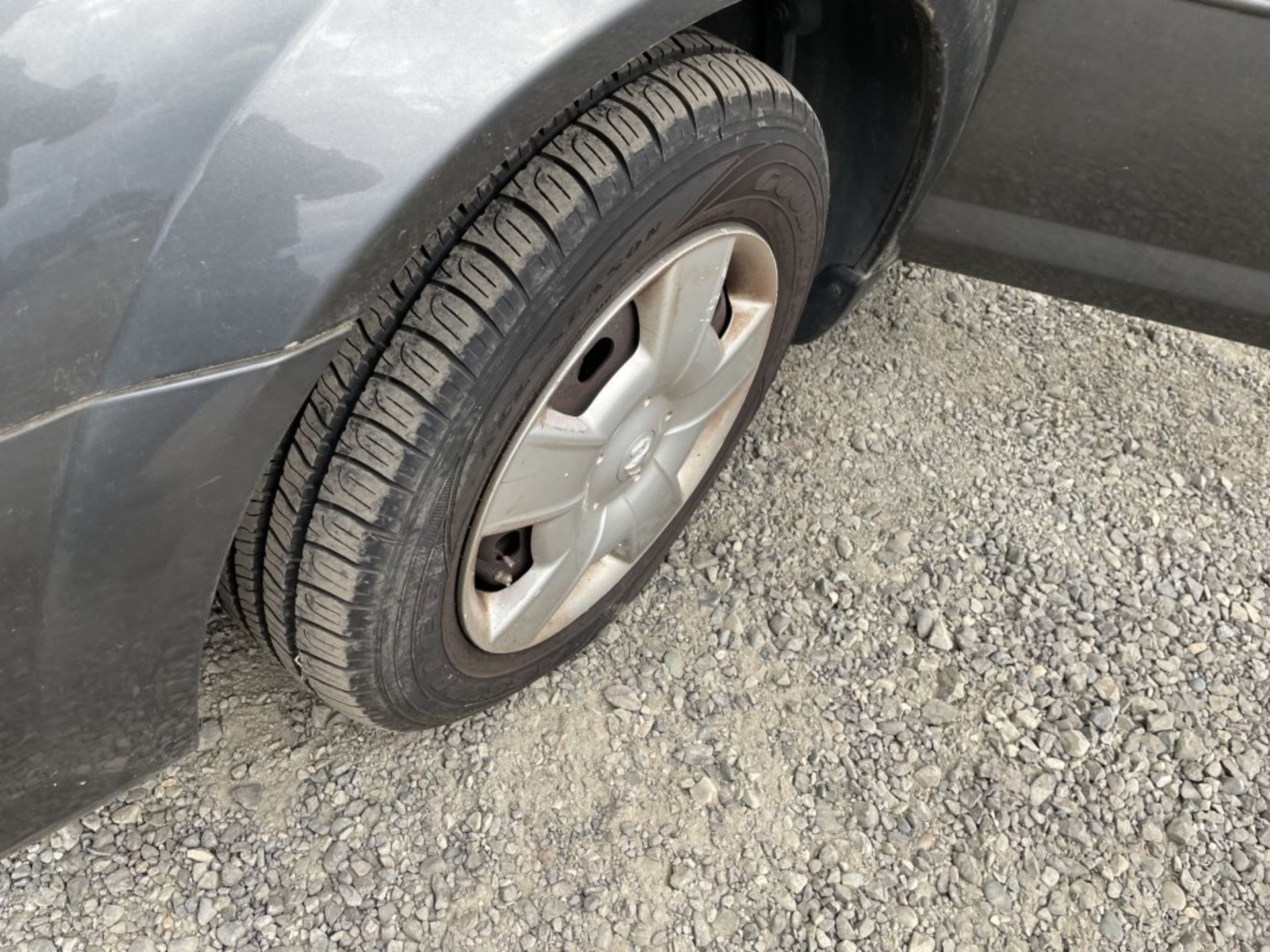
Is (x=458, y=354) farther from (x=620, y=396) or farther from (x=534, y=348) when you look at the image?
(x=620, y=396)

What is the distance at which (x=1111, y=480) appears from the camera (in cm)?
224

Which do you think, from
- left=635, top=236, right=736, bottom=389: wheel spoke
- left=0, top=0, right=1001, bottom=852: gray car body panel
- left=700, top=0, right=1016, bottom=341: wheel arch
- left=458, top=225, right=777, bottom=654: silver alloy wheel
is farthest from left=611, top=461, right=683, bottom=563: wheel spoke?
left=0, top=0, right=1001, bottom=852: gray car body panel

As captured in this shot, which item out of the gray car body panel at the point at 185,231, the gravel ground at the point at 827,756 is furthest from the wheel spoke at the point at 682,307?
the gravel ground at the point at 827,756

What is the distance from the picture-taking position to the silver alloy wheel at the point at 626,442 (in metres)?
1.33

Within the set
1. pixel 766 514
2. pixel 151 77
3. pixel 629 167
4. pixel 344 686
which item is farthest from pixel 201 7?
pixel 766 514

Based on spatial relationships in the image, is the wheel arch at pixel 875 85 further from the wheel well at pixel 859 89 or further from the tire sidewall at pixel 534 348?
the tire sidewall at pixel 534 348

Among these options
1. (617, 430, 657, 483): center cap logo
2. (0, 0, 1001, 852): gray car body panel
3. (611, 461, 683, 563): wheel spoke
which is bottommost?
(611, 461, 683, 563): wheel spoke

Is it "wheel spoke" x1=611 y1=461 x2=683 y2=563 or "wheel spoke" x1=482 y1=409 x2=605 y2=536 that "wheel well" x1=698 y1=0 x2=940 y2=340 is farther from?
"wheel spoke" x1=482 y1=409 x2=605 y2=536

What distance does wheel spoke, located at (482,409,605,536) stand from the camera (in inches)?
51.2

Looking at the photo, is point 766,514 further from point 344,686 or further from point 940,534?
point 344,686

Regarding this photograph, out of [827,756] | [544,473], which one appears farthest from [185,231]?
[827,756]

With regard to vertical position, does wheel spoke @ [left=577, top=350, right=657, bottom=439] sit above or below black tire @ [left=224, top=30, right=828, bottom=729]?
below

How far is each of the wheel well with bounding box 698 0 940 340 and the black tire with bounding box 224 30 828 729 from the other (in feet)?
0.72

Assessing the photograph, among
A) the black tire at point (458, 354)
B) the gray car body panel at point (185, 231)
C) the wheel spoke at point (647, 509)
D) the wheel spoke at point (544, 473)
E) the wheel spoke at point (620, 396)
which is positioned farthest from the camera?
the wheel spoke at point (647, 509)
